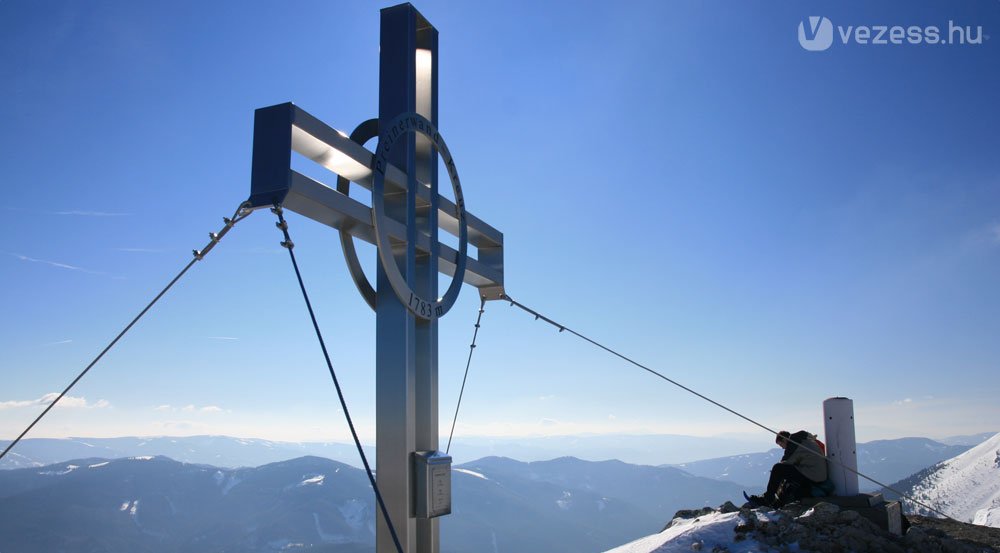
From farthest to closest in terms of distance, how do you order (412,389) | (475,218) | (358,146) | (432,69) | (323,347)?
(475,218) → (432,69) → (412,389) → (358,146) → (323,347)

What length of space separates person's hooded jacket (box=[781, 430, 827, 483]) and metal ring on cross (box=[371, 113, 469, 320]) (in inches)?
244

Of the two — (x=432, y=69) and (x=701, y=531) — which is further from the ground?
(x=432, y=69)

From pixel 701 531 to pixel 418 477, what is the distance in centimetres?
346

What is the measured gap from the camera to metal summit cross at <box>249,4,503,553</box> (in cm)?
717

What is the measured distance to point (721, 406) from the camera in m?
12.2

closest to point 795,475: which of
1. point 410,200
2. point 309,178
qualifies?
point 410,200

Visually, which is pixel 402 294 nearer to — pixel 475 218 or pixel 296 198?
pixel 296 198

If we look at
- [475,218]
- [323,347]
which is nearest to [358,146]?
[323,347]

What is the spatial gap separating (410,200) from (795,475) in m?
7.69

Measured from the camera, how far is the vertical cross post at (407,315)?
334 inches

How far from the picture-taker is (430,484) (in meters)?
8.55

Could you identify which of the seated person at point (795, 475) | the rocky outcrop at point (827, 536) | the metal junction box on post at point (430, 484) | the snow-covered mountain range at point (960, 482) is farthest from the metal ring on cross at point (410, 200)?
the snow-covered mountain range at point (960, 482)

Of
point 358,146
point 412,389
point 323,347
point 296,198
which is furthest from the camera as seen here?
point 412,389

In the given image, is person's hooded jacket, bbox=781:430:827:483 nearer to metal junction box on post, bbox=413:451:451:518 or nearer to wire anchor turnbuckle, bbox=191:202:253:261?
metal junction box on post, bbox=413:451:451:518
